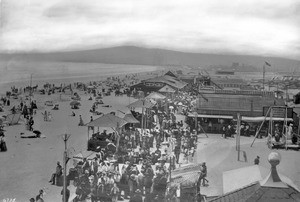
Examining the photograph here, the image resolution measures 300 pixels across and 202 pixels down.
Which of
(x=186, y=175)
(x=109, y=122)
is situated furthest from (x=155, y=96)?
(x=186, y=175)

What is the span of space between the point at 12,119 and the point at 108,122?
6.27ft

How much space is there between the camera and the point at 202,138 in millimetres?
4191

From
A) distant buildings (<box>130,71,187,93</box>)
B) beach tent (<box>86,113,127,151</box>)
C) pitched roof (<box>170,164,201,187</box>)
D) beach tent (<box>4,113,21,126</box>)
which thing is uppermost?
distant buildings (<box>130,71,187,93</box>)

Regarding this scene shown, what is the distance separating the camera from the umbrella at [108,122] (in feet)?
13.1

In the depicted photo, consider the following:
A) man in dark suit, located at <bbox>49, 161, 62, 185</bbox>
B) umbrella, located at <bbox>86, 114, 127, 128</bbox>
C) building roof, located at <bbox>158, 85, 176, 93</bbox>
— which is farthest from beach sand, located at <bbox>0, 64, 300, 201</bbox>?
building roof, located at <bbox>158, 85, 176, 93</bbox>

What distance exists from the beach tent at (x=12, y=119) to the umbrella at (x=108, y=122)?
5.00 ft

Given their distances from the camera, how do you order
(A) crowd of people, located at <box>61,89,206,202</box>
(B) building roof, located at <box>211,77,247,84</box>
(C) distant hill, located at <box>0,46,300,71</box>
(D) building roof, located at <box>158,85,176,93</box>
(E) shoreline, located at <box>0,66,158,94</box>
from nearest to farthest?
(A) crowd of people, located at <box>61,89,206,202</box> → (C) distant hill, located at <box>0,46,300,71</box> → (D) building roof, located at <box>158,85,176,93</box> → (E) shoreline, located at <box>0,66,158,94</box> → (B) building roof, located at <box>211,77,247,84</box>

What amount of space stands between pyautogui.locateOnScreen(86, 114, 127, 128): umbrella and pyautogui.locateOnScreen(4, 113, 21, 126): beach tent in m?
1.52

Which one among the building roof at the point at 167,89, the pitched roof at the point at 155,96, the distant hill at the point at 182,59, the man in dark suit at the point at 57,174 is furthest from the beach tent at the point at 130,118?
the man in dark suit at the point at 57,174

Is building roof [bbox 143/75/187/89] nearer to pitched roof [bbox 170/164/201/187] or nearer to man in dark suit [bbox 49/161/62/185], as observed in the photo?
pitched roof [bbox 170/164/201/187]

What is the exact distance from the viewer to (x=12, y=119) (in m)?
5.37

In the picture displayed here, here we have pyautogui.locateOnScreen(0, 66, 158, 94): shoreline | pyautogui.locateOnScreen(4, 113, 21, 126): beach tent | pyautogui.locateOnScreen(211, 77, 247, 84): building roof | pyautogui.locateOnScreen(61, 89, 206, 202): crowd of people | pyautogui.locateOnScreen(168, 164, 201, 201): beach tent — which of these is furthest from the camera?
pyautogui.locateOnScreen(4, 113, 21, 126): beach tent

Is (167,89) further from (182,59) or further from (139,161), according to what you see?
(139,161)

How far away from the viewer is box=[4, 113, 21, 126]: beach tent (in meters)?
5.17
